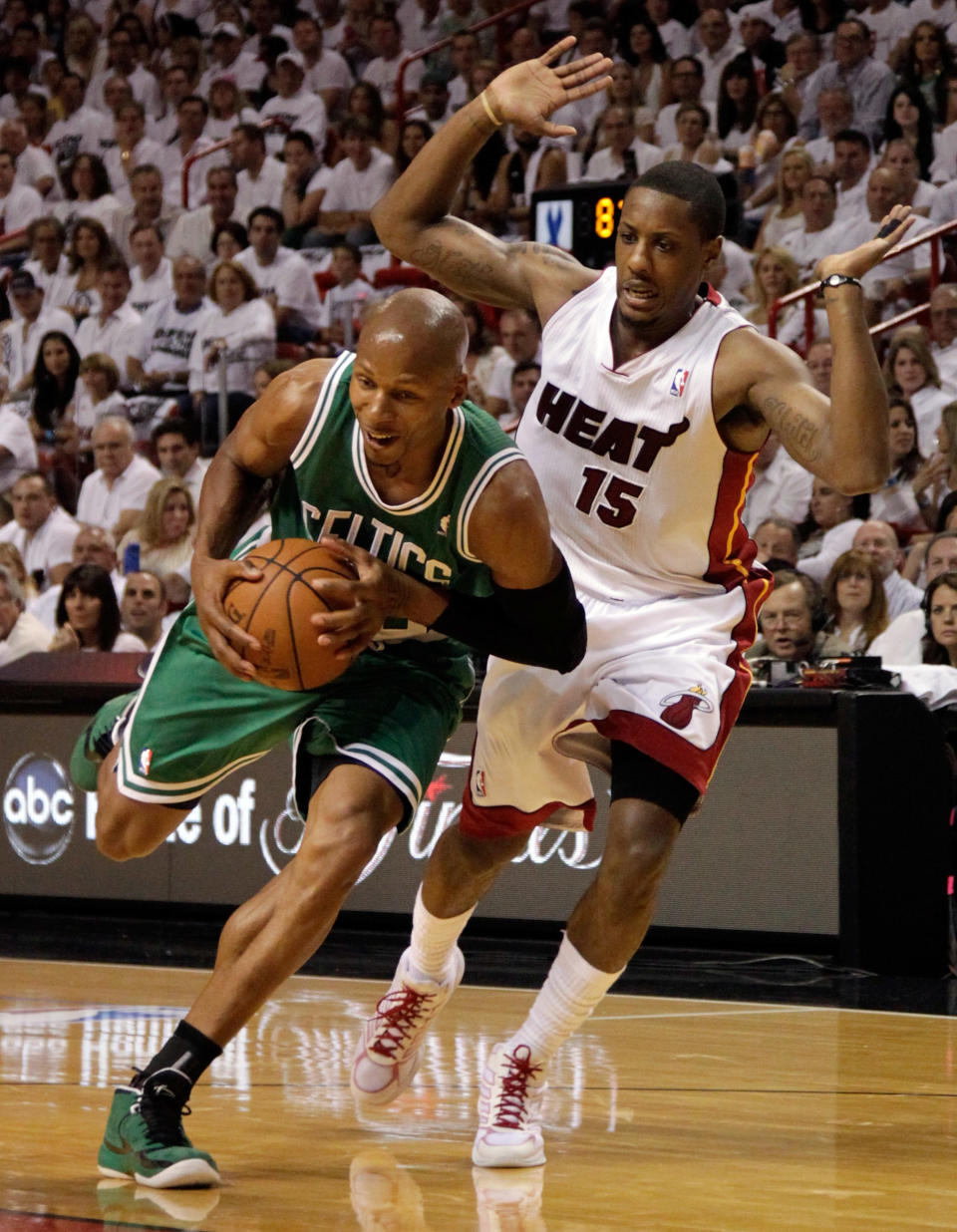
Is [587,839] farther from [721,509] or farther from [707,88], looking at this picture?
[707,88]

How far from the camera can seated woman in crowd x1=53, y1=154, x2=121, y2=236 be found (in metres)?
13.7

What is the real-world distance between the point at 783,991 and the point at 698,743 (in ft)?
8.18

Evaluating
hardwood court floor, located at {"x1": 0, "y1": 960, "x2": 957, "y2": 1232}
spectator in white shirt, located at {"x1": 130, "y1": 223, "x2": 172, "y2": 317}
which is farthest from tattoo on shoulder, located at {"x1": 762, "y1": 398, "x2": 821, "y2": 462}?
spectator in white shirt, located at {"x1": 130, "y1": 223, "x2": 172, "y2": 317}

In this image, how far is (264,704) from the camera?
12.3 ft

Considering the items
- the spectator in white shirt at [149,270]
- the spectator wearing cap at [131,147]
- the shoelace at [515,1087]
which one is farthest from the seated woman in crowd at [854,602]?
the spectator wearing cap at [131,147]

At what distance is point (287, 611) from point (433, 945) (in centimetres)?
115

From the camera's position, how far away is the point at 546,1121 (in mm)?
4074

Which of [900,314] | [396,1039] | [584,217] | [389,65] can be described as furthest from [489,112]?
[389,65]

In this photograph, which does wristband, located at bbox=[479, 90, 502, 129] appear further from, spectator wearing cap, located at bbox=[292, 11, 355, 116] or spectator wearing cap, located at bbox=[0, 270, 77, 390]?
spectator wearing cap, located at bbox=[292, 11, 355, 116]

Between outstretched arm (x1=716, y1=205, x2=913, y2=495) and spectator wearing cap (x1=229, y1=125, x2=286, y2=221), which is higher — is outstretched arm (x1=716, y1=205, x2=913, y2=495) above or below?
below

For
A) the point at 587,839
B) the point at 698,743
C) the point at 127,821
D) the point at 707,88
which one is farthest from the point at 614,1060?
the point at 707,88

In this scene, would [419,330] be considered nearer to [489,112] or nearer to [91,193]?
[489,112]

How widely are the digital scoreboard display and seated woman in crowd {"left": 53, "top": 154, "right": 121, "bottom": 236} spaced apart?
6336mm

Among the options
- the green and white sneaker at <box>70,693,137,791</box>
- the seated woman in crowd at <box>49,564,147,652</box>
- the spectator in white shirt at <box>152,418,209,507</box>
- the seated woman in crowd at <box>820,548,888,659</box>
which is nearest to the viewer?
the green and white sneaker at <box>70,693,137,791</box>
